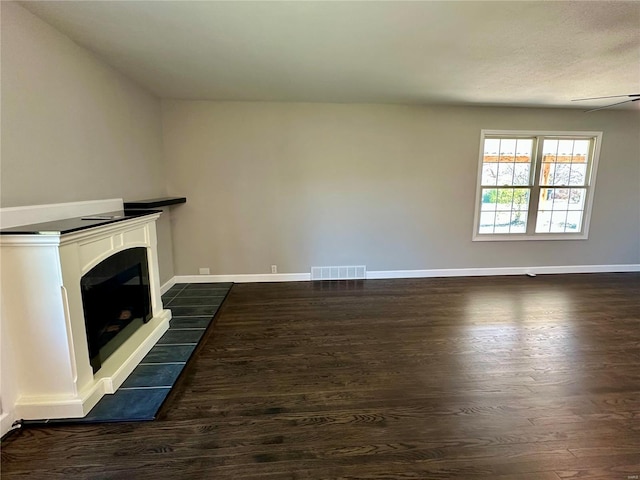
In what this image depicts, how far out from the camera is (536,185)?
4949 millimetres

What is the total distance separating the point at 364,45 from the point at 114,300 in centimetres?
288

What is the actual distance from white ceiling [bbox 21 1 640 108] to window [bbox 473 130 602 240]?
3.38 ft

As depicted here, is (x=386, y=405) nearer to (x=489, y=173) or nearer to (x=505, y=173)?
(x=489, y=173)

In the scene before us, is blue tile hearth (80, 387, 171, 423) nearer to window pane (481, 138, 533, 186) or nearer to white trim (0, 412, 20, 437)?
white trim (0, 412, 20, 437)

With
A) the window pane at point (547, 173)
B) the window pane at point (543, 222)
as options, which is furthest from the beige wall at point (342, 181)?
the window pane at point (547, 173)

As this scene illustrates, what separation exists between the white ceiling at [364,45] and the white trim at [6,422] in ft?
8.32

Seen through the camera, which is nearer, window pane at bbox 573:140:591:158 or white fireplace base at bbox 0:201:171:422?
white fireplace base at bbox 0:201:171:422

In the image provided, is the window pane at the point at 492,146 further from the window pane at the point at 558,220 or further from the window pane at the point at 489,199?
the window pane at the point at 558,220

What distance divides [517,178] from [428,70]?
2816 mm

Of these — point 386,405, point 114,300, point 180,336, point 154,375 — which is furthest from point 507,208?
point 114,300

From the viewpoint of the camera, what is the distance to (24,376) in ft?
6.26

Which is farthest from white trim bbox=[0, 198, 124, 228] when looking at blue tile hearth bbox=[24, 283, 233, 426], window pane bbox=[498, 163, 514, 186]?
window pane bbox=[498, 163, 514, 186]

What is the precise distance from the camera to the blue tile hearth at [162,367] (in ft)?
6.49

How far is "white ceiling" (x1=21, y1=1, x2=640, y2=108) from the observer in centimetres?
204
